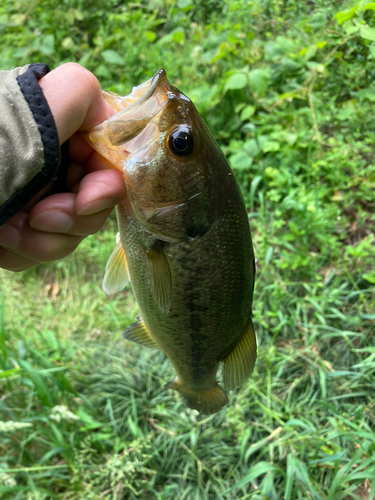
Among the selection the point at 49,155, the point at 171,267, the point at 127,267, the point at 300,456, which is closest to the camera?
the point at 49,155

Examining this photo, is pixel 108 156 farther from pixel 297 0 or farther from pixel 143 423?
pixel 297 0

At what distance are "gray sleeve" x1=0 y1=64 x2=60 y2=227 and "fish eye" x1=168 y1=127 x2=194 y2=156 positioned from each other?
337 mm

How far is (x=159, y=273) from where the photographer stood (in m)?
1.19

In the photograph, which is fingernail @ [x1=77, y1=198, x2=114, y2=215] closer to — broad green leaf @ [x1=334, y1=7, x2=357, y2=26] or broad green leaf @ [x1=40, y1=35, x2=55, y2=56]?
broad green leaf @ [x1=334, y1=7, x2=357, y2=26]

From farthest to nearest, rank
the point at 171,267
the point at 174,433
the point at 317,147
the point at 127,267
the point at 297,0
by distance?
the point at 297,0
the point at 317,147
the point at 174,433
the point at 127,267
the point at 171,267

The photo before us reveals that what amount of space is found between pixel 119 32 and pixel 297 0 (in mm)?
2112

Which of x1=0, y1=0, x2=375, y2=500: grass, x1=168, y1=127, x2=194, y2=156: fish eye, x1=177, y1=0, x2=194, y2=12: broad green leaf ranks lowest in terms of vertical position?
x1=0, y1=0, x2=375, y2=500: grass

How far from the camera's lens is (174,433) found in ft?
7.88

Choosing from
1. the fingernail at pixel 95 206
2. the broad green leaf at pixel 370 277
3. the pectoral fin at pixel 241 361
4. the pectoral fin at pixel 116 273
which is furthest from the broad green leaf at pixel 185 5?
the pectoral fin at pixel 241 361

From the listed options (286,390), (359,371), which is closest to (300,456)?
(286,390)

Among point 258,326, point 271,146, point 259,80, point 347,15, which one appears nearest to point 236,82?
point 259,80

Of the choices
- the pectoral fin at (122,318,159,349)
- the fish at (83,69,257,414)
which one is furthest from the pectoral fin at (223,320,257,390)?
the pectoral fin at (122,318,159,349)

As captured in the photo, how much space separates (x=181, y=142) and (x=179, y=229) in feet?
0.90

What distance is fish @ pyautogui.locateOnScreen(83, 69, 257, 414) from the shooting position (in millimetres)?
1045
